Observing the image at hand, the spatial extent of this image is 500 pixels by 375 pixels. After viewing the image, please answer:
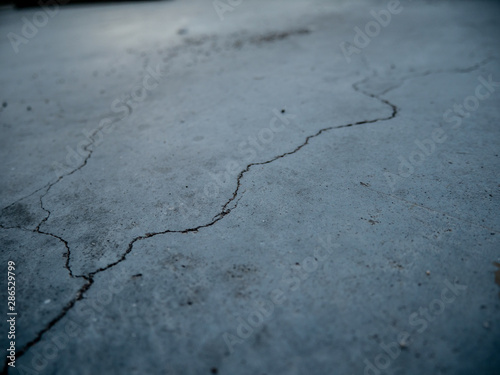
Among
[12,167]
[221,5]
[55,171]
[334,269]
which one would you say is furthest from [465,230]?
[221,5]

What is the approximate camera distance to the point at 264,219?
7.44 ft

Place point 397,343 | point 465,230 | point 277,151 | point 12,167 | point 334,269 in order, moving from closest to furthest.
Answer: point 397,343, point 334,269, point 465,230, point 277,151, point 12,167

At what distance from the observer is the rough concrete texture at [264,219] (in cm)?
157

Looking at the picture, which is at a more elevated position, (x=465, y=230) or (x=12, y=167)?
(x=12, y=167)

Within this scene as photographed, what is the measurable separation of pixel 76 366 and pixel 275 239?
134cm

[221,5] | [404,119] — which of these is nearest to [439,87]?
[404,119]

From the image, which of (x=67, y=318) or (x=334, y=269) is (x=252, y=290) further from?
(x=67, y=318)

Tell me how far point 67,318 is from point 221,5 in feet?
38.9

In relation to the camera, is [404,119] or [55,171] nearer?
[55,171]

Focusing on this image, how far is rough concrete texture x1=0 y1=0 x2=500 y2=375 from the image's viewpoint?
5.16 ft

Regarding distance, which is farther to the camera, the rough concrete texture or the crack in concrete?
the crack in concrete

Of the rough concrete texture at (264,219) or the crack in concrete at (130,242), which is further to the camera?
the crack in concrete at (130,242)

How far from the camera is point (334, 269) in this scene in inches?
73.6

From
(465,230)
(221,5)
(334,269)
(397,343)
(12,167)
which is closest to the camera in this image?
(397,343)
